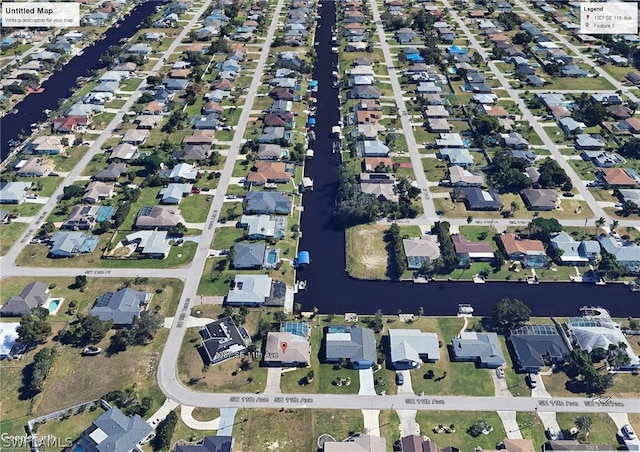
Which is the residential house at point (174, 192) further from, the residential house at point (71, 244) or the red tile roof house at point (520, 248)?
the red tile roof house at point (520, 248)

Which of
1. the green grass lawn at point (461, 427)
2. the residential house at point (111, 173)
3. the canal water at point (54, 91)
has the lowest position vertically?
the green grass lawn at point (461, 427)

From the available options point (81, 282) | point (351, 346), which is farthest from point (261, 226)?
point (81, 282)

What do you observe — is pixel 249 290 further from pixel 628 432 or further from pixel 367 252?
pixel 628 432

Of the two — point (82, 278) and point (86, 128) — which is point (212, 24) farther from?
point (82, 278)

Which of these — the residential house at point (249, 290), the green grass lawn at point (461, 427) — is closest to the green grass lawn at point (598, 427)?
the green grass lawn at point (461, 427)

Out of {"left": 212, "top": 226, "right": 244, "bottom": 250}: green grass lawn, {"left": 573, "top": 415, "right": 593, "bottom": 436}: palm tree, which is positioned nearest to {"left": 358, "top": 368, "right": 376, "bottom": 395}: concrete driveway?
{"left": 573, "top": 415, "right": 593, "bottom": 436}: palm tree

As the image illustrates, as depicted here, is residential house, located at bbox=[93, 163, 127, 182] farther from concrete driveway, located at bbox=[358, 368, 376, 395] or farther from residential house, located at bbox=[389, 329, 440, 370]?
concrete driveway, located at bbox=[358, 368, 376, 395]
